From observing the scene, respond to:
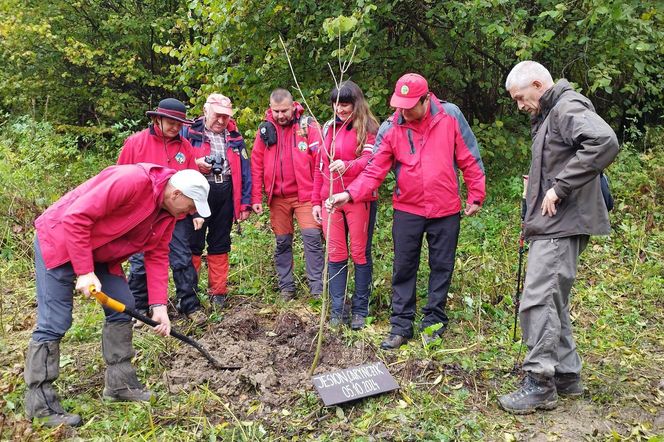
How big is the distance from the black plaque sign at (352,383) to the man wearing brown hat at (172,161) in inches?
60.5

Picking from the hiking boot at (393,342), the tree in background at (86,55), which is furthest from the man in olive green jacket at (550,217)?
the tree in background at (86,55)

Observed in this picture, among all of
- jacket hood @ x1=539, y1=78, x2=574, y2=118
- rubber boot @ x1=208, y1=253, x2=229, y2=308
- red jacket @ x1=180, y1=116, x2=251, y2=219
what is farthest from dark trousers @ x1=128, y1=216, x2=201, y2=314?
jacket hood @ x1=539, y1=78, x2=574, y2=118

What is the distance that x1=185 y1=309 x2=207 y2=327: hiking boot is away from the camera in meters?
4.50

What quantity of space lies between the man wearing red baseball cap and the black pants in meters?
1.21

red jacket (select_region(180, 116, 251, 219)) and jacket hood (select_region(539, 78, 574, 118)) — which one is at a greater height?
jacket hood (select_region(539, 78, 574, 118))

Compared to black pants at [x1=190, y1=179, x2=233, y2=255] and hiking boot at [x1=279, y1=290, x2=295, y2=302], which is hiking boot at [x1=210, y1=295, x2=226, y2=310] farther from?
hiking boot at [x1=279, y1=290, x2=295, y2=302]

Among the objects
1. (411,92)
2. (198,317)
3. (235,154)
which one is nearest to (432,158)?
(411,92)

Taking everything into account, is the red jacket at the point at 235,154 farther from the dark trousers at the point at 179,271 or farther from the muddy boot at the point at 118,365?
the muddy boot at the point at 118,365

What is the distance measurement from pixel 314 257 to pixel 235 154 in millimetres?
1185

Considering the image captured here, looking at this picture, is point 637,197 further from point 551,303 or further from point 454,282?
point 551,303

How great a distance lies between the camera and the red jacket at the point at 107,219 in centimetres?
292

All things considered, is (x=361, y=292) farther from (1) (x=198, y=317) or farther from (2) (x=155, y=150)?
(2) (x=155, y=150)

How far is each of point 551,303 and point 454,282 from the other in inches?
76.7

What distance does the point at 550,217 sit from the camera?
3.21 metres
